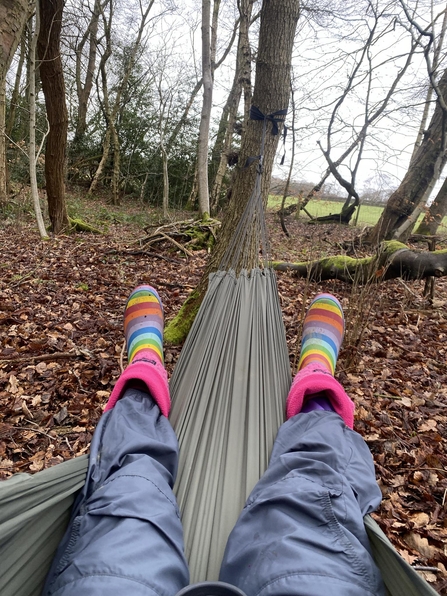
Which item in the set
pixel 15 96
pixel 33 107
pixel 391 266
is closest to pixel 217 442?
pixel 391 266

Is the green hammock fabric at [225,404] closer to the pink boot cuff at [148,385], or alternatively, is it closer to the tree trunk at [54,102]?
the pink boot cuff at [148,385]

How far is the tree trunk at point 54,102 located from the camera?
129 inches

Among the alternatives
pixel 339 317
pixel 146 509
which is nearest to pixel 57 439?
pixel 146 509

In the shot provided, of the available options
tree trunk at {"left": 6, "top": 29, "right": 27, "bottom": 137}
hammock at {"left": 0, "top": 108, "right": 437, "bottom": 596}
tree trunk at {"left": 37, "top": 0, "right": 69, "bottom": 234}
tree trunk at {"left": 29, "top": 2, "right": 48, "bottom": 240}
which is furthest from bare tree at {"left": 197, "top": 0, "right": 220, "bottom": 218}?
tree trunk at {"left": 6, "top": 29, "right": 27, "bottom": 137}

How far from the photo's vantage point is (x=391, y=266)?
221 cm

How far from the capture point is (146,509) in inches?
26.0

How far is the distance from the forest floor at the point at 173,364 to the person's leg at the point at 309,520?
10.7 inches

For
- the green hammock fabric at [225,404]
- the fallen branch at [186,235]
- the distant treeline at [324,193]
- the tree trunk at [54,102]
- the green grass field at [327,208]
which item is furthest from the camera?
the green grass field at [327,208]

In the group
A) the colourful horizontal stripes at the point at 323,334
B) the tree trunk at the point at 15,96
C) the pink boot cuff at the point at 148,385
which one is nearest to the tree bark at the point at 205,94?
the colourful horizontal stripes at the point at 323,334

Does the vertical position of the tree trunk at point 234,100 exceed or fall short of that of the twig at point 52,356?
it exceeds it

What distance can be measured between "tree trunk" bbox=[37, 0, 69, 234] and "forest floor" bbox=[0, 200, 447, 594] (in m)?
1.11

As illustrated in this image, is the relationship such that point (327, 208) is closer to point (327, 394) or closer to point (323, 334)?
point (323, 334)

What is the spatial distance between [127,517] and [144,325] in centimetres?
77

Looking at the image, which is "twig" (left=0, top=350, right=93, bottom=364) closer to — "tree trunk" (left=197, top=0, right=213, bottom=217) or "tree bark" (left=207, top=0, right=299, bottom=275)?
"tree bark" (left=207, top=0, right=299, bottom=275)
